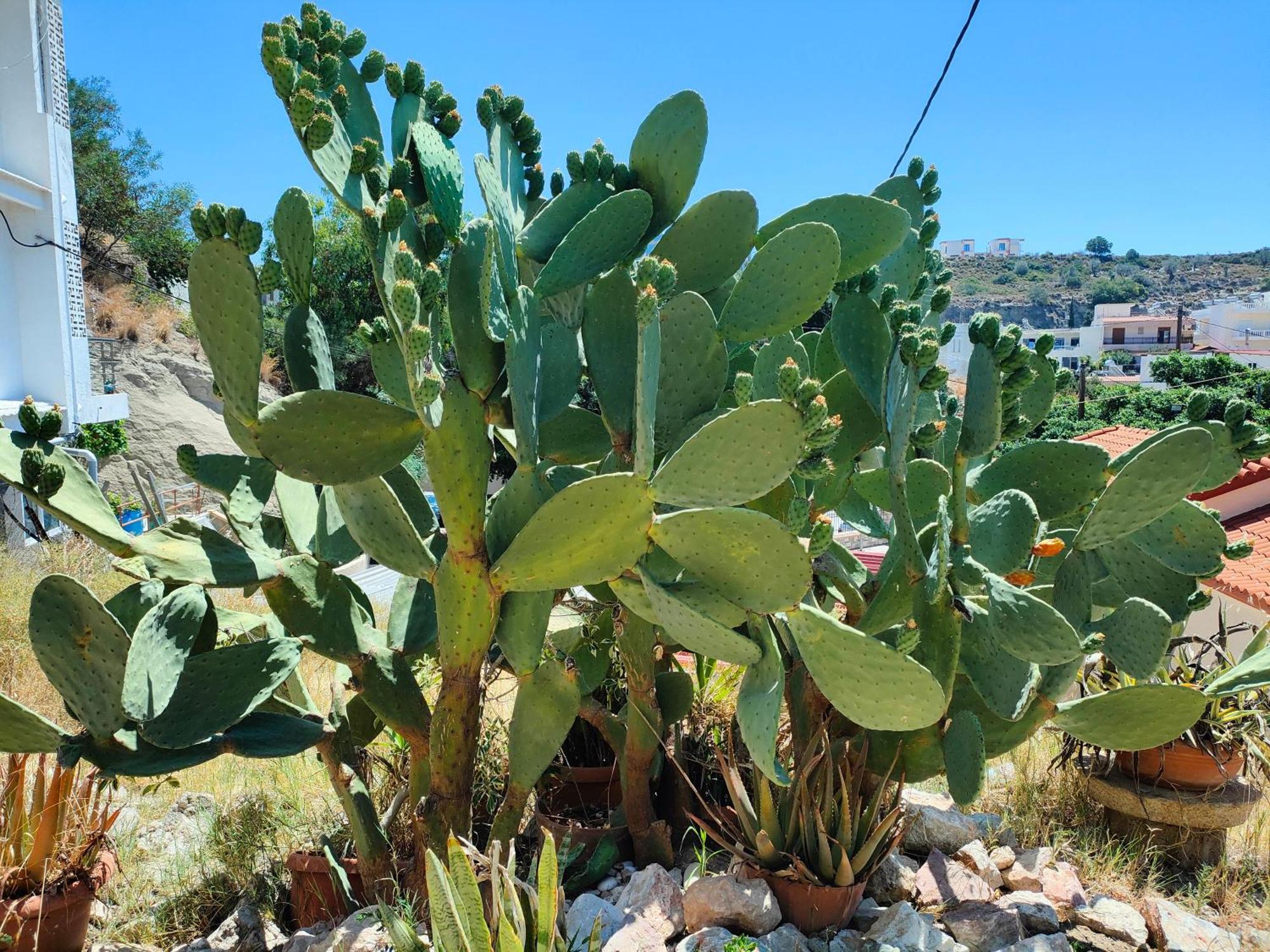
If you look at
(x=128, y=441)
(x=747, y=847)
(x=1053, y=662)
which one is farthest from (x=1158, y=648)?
(x=128, y=441)

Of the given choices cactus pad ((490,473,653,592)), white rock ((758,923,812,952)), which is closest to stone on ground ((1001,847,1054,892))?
white rock ((758,923,812,952))

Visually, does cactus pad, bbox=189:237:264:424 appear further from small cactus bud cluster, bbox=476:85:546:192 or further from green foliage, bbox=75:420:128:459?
green foliage, bbox=75:420:128:459

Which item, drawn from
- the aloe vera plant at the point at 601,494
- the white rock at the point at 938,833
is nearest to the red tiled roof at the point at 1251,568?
the white rock at the point at 938,833

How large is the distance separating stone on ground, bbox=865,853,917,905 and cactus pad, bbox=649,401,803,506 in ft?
3.87

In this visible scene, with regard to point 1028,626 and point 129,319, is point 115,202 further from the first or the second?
point 1028,626

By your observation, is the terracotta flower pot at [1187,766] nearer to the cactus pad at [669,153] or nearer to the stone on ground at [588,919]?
the stone on ground at [588,919]

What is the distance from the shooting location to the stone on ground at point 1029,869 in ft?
8.36

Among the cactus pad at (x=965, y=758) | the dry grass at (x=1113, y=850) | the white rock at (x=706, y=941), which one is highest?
the cactus pad at (x=965, y=758)

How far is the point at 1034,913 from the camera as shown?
239 centimetres

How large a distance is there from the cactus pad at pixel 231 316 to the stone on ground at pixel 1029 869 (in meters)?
2.23

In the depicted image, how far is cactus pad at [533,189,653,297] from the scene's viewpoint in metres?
2.22

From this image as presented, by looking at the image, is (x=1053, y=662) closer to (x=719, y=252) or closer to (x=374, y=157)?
(x=719, y=252)

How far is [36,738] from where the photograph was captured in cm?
209

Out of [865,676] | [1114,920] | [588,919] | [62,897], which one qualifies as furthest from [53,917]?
[1114,920]
